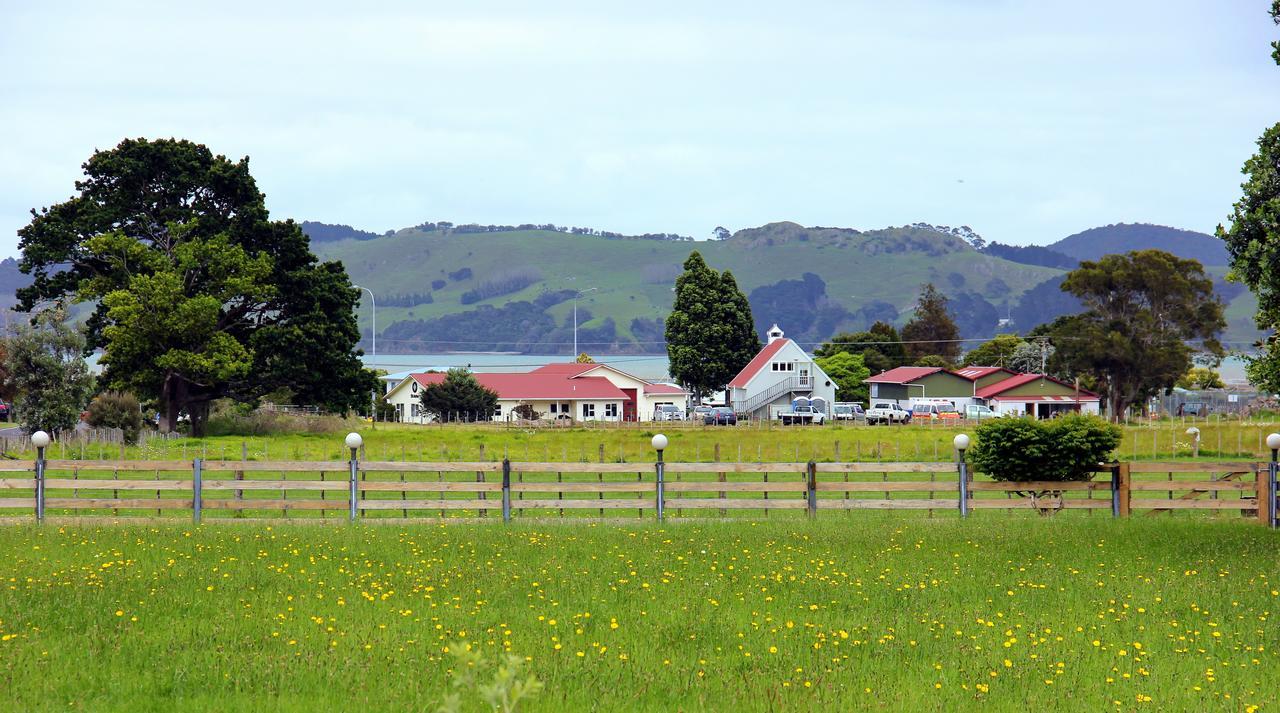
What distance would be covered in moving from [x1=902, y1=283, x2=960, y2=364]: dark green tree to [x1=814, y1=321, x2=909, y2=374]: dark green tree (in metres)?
2.60

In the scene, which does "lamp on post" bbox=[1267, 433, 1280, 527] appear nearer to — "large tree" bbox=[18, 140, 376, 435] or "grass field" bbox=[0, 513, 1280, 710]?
"grass field" bbox=[0, 513, 1280, 710]

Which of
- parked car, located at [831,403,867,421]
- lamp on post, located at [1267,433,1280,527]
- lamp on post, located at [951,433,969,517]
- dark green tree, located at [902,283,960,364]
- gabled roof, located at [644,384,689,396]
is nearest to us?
lamp on post, located at [1267,433,1280,527]

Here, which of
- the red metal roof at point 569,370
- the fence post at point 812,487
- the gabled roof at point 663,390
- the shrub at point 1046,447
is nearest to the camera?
the fence post at point 812,487

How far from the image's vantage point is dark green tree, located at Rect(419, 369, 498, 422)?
8725cm

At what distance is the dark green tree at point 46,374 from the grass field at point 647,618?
38.1m

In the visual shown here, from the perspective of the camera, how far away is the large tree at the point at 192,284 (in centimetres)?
5075

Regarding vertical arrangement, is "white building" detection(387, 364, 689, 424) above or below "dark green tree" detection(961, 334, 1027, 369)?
below

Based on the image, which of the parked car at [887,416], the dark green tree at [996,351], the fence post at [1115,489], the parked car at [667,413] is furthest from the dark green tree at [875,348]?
the fence post at [1115,489]

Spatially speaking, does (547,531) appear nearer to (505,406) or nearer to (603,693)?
(603,693)

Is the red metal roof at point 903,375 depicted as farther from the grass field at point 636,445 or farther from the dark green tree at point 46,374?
the dark green tree at point 46,374

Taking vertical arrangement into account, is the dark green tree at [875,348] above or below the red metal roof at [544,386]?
above

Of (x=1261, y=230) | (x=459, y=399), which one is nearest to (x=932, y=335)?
(x=459, y=399)

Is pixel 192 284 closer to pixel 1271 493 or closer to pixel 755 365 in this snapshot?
pixel 1271 493

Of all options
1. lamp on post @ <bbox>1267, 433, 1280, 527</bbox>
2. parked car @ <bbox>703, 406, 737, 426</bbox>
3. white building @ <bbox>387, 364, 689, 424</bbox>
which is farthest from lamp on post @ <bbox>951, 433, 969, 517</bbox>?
white building @ <bbox>387, 364, 689, 424</bbox>
